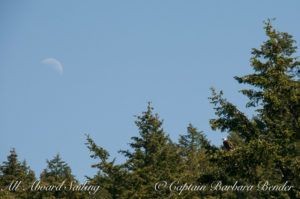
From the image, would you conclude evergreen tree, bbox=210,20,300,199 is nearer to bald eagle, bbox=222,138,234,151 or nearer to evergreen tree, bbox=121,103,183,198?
bald eagle, bbox=222,138,234,151

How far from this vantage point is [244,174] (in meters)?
15.8

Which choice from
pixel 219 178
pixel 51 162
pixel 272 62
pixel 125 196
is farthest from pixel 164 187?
pixel 51 162

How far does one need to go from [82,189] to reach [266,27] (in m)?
17.0

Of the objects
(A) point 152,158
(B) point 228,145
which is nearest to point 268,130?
(B) point 228,145

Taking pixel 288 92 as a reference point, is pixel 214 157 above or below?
below

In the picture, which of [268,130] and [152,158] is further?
[152,158]

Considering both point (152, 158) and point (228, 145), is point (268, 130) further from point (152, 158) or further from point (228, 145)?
point (152, 158)

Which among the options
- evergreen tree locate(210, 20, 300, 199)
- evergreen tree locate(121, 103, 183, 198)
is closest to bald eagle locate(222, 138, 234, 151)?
evergreen tree locate(210, 20, 300, 199)

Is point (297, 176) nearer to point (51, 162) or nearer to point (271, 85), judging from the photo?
point (271, 85)

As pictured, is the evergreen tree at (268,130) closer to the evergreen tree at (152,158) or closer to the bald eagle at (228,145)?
the bald eagle at (228,145)

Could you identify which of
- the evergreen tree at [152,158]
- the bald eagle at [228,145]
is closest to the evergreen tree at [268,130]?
the bald eagle at [228,145]

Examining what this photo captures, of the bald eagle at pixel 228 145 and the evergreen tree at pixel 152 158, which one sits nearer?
the bald eagle at pixel 228 145

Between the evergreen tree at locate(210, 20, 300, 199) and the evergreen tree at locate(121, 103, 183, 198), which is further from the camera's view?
the evergreen tree at locate(121, 103, 183, 198)

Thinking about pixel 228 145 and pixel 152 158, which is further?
pixel 152 158
